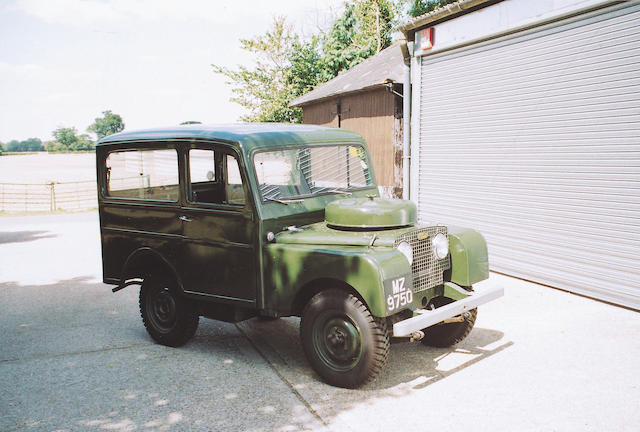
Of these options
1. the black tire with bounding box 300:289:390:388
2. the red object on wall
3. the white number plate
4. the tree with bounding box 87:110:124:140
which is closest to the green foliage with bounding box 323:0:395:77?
the red object on wall

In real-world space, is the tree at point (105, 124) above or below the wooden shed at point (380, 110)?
above

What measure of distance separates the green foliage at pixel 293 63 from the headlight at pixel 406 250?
2382 centimetres

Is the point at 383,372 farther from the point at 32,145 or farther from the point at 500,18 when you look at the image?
the point at 32,145

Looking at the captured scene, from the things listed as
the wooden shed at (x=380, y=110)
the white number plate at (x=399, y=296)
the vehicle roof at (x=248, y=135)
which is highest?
the wooden shed at (x=380, y=110)

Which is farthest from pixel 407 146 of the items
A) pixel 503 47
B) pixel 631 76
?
pixel 631 76

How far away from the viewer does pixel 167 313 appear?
5.65m

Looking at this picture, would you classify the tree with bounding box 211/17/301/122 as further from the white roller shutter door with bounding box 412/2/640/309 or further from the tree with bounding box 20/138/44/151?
the tree with bounding box 20/138/44/151

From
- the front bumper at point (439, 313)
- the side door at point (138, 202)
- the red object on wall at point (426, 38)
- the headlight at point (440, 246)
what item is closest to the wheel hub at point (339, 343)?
the front bumper at point (439, 313)

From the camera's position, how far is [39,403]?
434cm

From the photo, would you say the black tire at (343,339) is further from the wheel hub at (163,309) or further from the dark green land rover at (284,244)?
the wheel hub at (163,309)

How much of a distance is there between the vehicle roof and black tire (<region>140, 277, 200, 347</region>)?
1480 mm

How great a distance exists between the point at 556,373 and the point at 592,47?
4469 mm

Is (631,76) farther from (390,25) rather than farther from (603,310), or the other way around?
(390,25)

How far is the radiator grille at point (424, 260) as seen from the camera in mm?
4414
